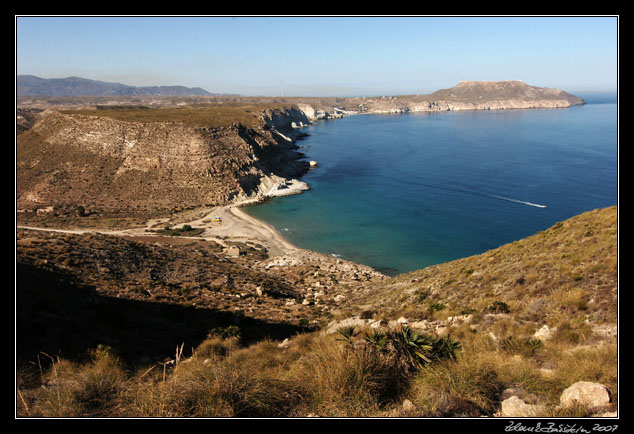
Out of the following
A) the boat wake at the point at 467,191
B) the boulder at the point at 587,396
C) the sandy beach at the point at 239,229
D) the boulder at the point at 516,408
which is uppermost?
the boat wake at the point at 467,191

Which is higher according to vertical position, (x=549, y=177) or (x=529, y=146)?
(x=529, y=146)

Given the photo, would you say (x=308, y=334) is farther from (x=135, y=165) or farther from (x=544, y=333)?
(x=135, y=165)

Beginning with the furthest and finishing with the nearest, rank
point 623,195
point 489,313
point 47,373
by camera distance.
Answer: point 489,313 → point 47,373 → point 623,195

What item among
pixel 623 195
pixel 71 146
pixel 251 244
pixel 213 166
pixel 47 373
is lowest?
pixel 251 244

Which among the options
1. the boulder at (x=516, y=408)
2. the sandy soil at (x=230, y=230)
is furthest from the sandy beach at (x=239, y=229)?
the boulder at (x=516, y=408)

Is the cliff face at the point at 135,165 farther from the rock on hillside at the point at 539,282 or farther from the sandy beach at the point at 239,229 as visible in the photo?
the rock on hillside at the point at 539,282

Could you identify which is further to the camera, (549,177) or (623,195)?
(549,177)

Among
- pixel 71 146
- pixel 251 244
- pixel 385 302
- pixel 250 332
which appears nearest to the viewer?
pixel 250 332

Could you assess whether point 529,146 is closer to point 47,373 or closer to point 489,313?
point 489,313

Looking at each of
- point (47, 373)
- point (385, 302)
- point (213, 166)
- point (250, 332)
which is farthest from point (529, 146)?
point (47, 373)
